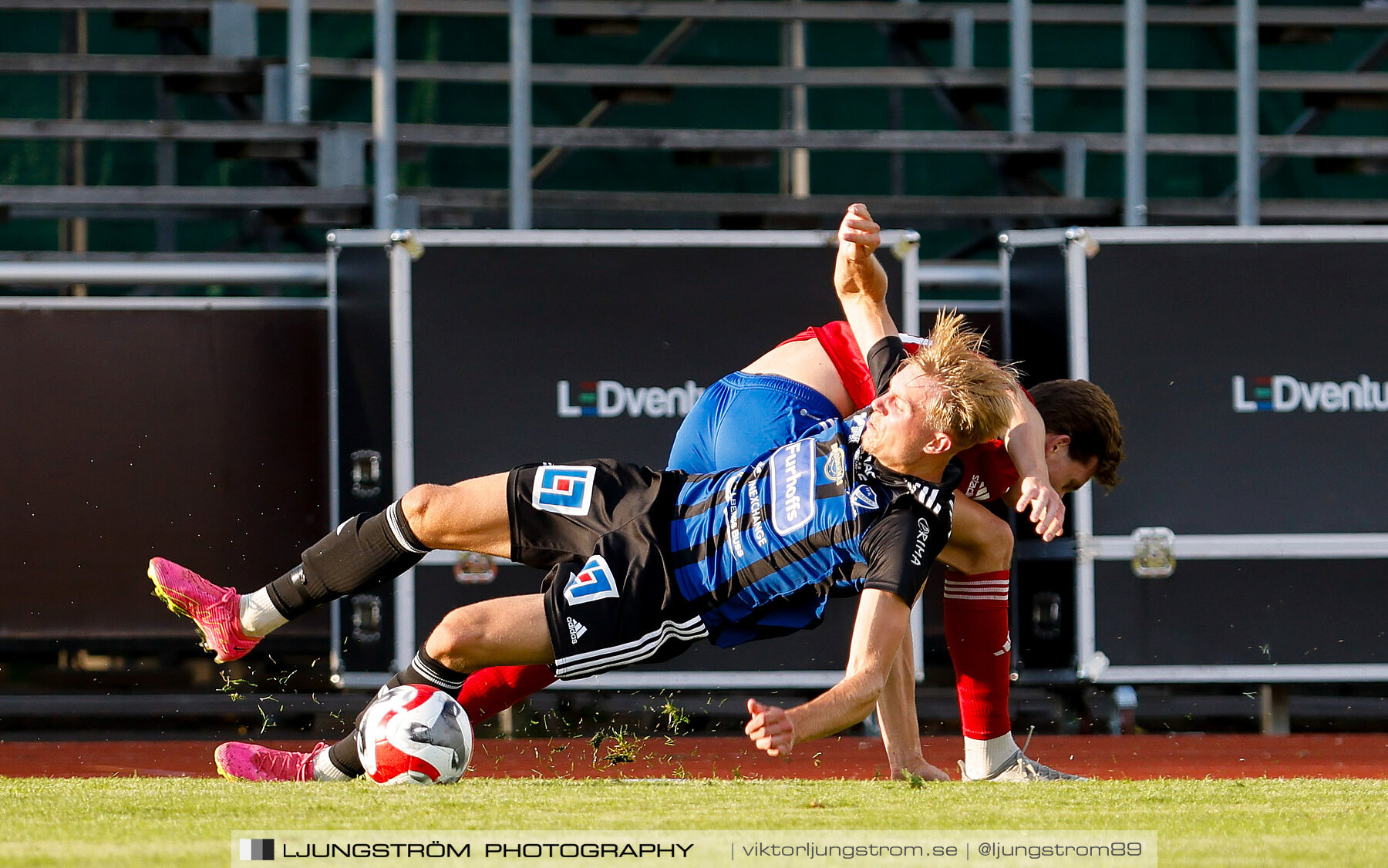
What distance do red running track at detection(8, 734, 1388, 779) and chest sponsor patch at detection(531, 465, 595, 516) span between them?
113 cm

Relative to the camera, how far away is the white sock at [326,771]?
13.4 feet

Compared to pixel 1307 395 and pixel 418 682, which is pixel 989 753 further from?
pixel 1307 395

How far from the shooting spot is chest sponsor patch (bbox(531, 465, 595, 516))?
3988 millimetres

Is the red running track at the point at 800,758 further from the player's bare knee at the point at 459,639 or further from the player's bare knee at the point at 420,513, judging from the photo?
the player's bare knee at the point at 420,513

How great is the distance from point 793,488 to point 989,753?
46.7 inches

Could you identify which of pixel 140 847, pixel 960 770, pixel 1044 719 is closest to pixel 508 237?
pixel 960 770

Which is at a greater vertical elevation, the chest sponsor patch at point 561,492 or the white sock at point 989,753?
the chest sponsor patch at point 561,492

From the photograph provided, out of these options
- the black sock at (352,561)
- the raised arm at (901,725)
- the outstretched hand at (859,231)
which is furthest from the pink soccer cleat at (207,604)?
the outstretched hand at (859,231)

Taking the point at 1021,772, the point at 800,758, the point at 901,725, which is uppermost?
the point at 901,725

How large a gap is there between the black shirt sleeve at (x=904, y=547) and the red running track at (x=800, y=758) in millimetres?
1498

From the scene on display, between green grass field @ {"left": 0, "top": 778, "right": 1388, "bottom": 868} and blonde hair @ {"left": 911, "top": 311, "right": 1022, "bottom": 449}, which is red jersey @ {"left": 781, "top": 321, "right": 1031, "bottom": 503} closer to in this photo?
blonde hair @ {"left": 911, "top": 311, "right": 1022, "bottom": 449}

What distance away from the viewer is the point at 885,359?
4.04 metres

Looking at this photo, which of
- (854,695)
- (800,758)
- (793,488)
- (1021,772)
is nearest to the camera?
(854,695)

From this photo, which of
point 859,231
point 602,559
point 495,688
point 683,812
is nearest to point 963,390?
point 859,231
